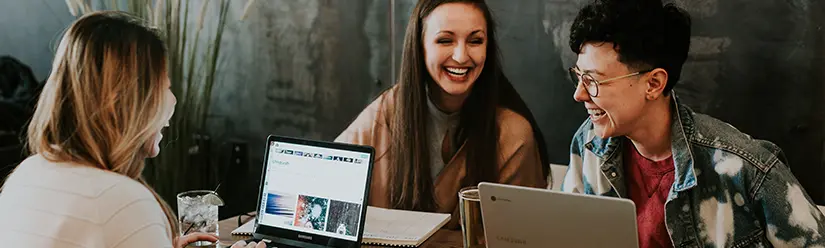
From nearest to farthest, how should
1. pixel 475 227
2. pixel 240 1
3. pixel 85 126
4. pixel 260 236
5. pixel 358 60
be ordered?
pixel 85 126 < pixel 475 227 < pixel 260 236 < pixel 358 60 < pixel 240 1

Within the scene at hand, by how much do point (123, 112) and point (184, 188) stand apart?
201 cm

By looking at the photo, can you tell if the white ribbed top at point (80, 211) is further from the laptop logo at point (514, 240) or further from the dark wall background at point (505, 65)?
the dark wall background at point (505, 65)

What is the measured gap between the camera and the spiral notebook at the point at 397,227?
2.03 m

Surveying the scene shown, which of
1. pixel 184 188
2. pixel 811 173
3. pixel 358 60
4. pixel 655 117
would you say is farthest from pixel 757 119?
pixel 184 188

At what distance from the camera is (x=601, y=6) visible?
195cm

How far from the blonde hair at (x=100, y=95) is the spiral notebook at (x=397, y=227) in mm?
654

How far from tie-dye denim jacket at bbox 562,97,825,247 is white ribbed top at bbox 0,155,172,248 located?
1.14 metres

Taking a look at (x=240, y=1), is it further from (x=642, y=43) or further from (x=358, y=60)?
(x=642, y=43)

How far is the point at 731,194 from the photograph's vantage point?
1.86m

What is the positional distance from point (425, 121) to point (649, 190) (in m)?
0.77

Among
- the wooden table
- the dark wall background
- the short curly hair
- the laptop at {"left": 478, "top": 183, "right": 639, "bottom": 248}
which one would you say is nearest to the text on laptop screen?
Answer: the wooden table

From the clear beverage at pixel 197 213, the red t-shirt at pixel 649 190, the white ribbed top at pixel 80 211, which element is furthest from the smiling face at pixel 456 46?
the white ribbed top at pixel 80 211

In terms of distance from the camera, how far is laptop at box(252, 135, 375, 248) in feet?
6.45

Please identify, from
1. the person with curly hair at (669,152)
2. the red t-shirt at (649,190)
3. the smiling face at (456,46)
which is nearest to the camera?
the person with curly hair at (669,152)
